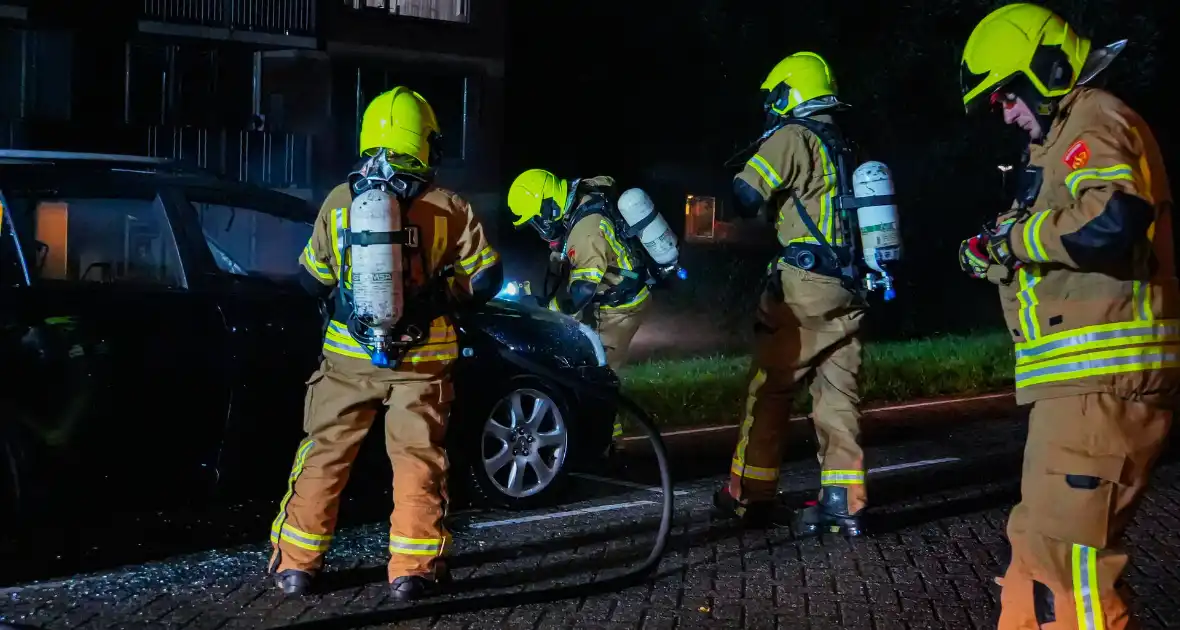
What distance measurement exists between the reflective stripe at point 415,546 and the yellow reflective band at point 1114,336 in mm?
2391

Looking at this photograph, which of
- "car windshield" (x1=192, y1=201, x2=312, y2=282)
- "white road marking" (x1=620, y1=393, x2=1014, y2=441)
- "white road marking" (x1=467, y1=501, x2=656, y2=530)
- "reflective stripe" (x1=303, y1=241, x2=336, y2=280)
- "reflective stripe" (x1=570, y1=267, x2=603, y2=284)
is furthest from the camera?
"white road marking" (x1=620, y1=393, x2=1014, y2=441)

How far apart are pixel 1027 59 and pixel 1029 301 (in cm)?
75

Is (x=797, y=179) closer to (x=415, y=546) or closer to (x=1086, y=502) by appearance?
(x=415, y=546)

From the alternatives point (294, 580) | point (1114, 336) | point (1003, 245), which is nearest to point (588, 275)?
point (294, 580)

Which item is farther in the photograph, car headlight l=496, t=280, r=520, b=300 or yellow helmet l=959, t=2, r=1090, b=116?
car headlight l=496, t=280, r=520, b=300

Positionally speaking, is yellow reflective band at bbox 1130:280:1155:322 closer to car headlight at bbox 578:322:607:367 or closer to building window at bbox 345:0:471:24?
car headlight at bbox 578:322:607:367

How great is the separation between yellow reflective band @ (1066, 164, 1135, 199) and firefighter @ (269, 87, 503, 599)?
7.38 ft

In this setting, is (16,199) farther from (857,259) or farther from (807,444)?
(807,444)

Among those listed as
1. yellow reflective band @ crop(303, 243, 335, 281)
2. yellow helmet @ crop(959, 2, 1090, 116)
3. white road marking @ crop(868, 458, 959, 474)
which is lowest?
white road marking @ crop(868, 458, 959, 474)

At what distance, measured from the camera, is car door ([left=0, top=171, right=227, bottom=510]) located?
5039 millimetres

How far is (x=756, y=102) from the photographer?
22.5 m

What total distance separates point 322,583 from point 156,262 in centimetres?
162

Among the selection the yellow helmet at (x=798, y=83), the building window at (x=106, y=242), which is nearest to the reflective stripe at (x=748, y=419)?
the yellow helmet at (x=798, y=83)

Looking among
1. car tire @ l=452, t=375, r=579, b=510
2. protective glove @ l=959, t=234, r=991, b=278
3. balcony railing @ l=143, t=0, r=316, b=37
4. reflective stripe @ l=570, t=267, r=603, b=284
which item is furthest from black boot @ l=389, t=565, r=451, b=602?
balcony railing @ l=143, t=0, r=316, b=37
